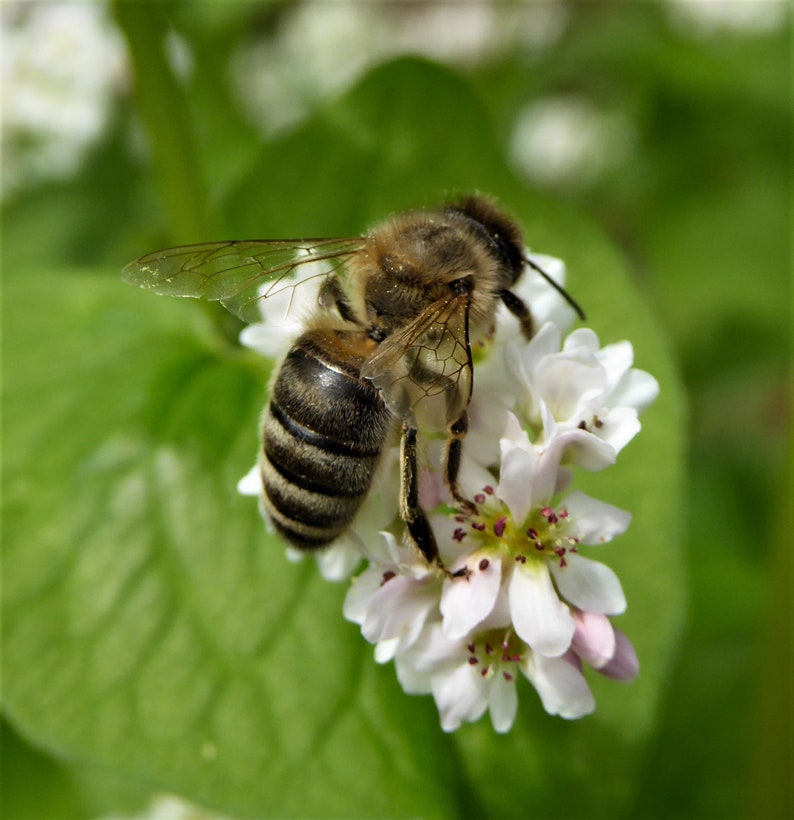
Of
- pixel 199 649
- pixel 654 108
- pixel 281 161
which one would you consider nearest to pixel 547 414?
pixel 199 649

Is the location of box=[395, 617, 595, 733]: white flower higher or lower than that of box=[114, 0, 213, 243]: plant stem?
lower

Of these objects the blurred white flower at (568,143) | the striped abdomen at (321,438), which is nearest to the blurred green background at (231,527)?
the striped abdomen at (321,438)

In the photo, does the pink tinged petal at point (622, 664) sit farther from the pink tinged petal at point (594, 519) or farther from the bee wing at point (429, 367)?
the bee wing at point (429, 367)

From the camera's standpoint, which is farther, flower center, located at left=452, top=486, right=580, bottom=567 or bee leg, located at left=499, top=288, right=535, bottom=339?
bee leg, located at left=499, top=288, right=535, bottom=339

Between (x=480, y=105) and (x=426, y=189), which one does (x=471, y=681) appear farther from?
(x=480, y=105)

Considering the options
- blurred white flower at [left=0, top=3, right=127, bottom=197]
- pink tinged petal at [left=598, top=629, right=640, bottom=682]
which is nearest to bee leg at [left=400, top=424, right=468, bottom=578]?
pink tinged petal at [left=598, top=629, right=640, bottom=682]

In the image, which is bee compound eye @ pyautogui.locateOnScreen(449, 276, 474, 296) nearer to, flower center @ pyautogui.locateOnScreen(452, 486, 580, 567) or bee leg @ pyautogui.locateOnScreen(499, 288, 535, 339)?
bee leg @ pyautogui.locateOnScreen(499, 288, 535, 339)
